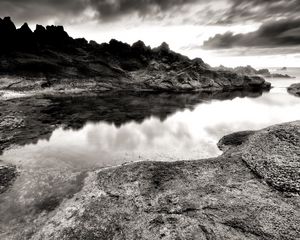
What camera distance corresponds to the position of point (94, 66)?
96688mm

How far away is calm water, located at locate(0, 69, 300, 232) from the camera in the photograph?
1733 cm

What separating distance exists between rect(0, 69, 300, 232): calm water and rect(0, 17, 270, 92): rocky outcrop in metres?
34.9

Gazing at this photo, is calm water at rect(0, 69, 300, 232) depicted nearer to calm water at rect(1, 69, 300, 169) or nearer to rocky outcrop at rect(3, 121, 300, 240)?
calm water at rect(1, 69, 300, 169)

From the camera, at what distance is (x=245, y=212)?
13961 mm

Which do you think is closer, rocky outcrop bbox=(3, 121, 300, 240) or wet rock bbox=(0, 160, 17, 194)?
rocky outcrop bbox=(3, 121, 300, 240)

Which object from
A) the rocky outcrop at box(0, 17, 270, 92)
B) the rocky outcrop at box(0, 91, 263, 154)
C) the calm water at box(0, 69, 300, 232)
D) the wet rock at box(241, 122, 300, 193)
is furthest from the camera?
the rocky outcrop at box(0, 17, 270, 92)

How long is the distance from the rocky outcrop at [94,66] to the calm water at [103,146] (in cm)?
3487

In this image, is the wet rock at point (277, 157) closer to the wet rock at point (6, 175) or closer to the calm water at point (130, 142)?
the calm water at point (130, 142)

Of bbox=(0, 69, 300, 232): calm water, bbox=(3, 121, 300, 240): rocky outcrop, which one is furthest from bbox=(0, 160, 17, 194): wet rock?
bbox=(3, 121, 300, 240): rocky outcrop

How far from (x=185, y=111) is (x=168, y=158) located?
3203 cm

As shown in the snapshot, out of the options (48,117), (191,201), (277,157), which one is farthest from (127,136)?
(277,157)

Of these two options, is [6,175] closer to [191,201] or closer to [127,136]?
[191,201]

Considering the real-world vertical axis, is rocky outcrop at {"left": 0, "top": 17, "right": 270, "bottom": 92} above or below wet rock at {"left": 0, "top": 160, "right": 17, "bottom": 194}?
above

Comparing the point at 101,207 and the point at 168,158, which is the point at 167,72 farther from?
the point at 101,207
